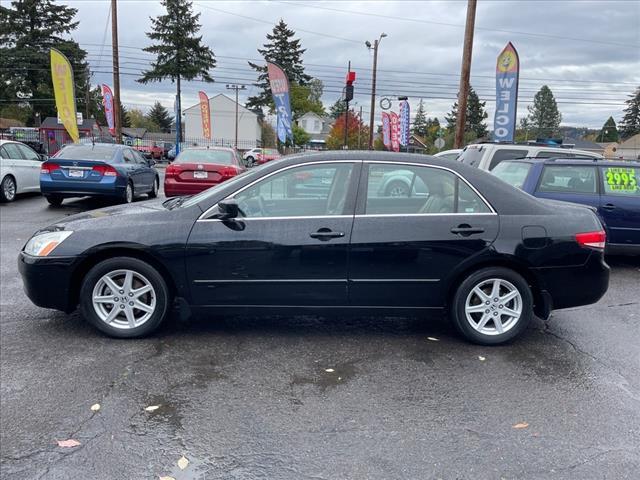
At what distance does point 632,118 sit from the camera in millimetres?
84312

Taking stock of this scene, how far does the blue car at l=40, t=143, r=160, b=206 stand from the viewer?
1116 centimetres

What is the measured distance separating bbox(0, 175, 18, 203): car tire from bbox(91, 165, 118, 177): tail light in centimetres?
251

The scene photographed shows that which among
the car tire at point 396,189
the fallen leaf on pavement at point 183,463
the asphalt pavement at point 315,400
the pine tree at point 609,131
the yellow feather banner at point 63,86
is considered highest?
the pine tree at point 609,131

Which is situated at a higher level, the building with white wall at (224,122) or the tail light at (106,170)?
the building with white wall at (224,122)

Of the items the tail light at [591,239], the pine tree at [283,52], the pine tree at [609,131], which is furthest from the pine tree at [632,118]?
the tail light at [591,239]

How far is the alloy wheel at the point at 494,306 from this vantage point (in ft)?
14.2

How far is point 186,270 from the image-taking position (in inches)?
164

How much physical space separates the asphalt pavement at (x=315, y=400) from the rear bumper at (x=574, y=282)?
0.41m

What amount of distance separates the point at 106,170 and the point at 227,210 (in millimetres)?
8290

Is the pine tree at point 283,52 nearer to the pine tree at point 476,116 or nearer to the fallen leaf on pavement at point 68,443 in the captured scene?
the pine tree at point 476,116

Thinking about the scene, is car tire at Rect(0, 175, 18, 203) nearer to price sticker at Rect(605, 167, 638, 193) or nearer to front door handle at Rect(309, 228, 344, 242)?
front door handle at Rect(309, 228, 344, 242)

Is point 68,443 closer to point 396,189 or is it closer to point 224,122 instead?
point 396,189

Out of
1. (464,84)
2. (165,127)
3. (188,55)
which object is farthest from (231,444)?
(165,127)

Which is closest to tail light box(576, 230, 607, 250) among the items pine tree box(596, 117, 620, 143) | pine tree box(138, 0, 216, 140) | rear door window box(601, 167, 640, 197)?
rear door window box(601, 167, 640, 197)
